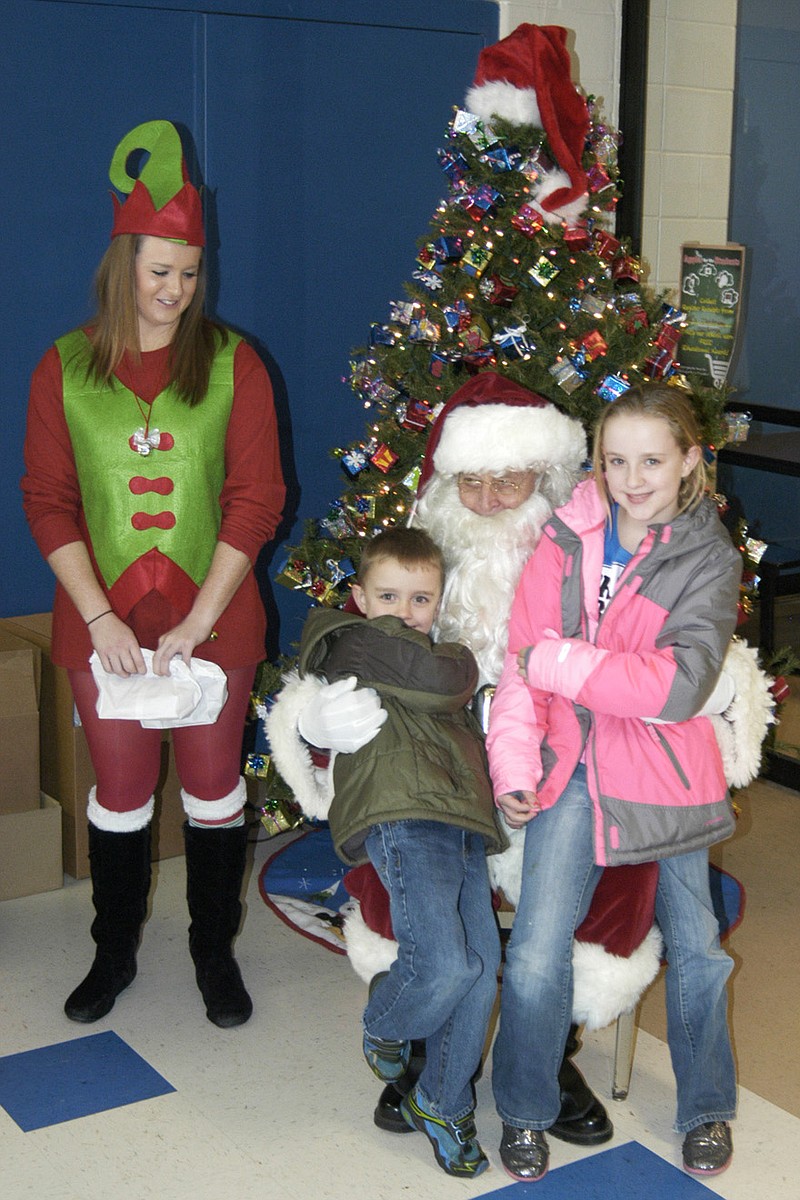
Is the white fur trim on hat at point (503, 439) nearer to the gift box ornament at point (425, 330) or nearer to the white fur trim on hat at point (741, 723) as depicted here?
the white fur trim on hat at point (741, 723)

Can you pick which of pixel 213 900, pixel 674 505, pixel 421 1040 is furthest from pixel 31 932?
pixel 674 505

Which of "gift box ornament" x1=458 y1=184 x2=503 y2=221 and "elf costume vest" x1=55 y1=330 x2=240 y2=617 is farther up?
"gift box ornament" x1=458 y1=184 x2=503 y2=221

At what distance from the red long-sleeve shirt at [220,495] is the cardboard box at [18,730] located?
2.10 ft

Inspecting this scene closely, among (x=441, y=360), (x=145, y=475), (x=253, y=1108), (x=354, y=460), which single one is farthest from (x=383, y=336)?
(x=253, y=1108)

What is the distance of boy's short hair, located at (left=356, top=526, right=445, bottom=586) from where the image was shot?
7.79ft

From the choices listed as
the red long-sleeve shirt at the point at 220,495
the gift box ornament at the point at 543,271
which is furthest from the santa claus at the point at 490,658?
the gift box ornament at the point at 543,271

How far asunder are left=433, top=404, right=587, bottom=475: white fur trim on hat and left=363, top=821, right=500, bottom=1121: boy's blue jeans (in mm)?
713

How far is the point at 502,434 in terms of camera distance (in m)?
2.55

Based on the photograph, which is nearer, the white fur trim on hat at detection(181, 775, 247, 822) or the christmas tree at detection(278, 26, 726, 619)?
the white fur trim on hat at detection(181, 775, 247, 822)

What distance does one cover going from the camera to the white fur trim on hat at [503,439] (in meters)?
2.55

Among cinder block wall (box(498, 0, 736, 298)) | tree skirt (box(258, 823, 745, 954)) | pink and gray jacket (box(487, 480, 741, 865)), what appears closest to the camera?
pink and gray jacket (box(487, 480, 741, 865))

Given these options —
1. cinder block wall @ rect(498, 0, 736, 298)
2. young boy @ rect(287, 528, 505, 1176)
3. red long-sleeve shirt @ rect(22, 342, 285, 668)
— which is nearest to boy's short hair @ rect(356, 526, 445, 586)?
young boy @ rect(287, 528, 505, 1176)

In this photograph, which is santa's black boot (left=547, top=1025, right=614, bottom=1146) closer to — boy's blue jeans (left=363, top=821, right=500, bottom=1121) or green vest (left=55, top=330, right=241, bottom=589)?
boy's blue jeans (left=363, top=821, right=500, bottom=1121)

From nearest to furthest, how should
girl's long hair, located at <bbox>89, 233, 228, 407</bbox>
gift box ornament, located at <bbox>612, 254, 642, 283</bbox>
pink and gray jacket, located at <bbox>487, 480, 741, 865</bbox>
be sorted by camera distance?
pink and gray jacket, located at <bbox>487, 480, 741, 865</bbox> < girl's long hair, located at <bbox>89, 233, 228, 407</bbox> < gift box ornament, located at <bbox>612, 254, 642, 283</bbox>
